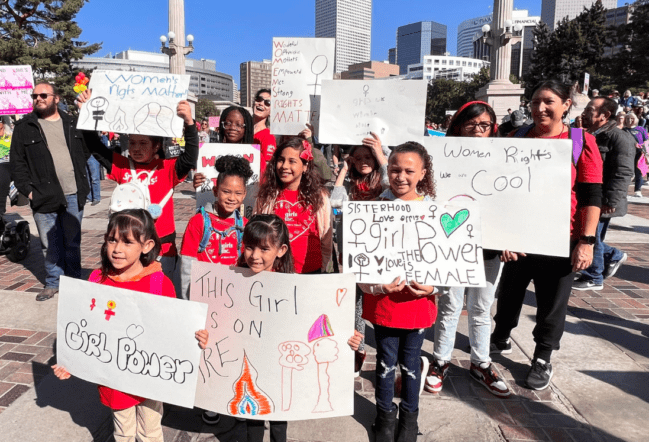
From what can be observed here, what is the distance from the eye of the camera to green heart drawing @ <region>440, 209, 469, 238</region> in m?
2.32

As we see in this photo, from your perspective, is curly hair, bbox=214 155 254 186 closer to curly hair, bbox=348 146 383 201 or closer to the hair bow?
the hair bow

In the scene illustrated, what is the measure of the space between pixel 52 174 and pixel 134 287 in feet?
9.63

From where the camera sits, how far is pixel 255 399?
2.18m

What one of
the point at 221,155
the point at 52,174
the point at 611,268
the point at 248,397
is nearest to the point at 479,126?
the point at 221,155

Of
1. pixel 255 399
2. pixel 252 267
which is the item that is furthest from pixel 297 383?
pixel 252 267

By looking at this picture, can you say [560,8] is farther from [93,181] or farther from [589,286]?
[589,286]

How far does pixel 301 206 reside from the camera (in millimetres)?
2828

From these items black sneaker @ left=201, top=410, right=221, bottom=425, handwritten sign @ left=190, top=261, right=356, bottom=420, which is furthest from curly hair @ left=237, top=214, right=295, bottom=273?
black sneaker @ left=201, top=410, right=221, bottom=425

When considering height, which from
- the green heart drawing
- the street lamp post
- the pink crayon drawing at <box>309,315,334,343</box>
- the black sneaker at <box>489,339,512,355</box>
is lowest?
the black sneaker at <box>489,339,512,355</box>

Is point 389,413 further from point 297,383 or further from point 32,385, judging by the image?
point 32,385

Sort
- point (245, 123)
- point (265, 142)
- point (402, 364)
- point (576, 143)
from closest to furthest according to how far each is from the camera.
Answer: point (402, 364) < point (576, 143) < point (245, 123) < point (265, 142)

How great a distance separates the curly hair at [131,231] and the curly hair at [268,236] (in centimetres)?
47

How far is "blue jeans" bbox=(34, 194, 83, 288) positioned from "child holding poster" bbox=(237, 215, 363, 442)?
3.13 meters

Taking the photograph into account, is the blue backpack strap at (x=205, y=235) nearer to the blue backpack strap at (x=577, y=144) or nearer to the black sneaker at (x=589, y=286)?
the blue backpack strap at (x=577, y=144)
